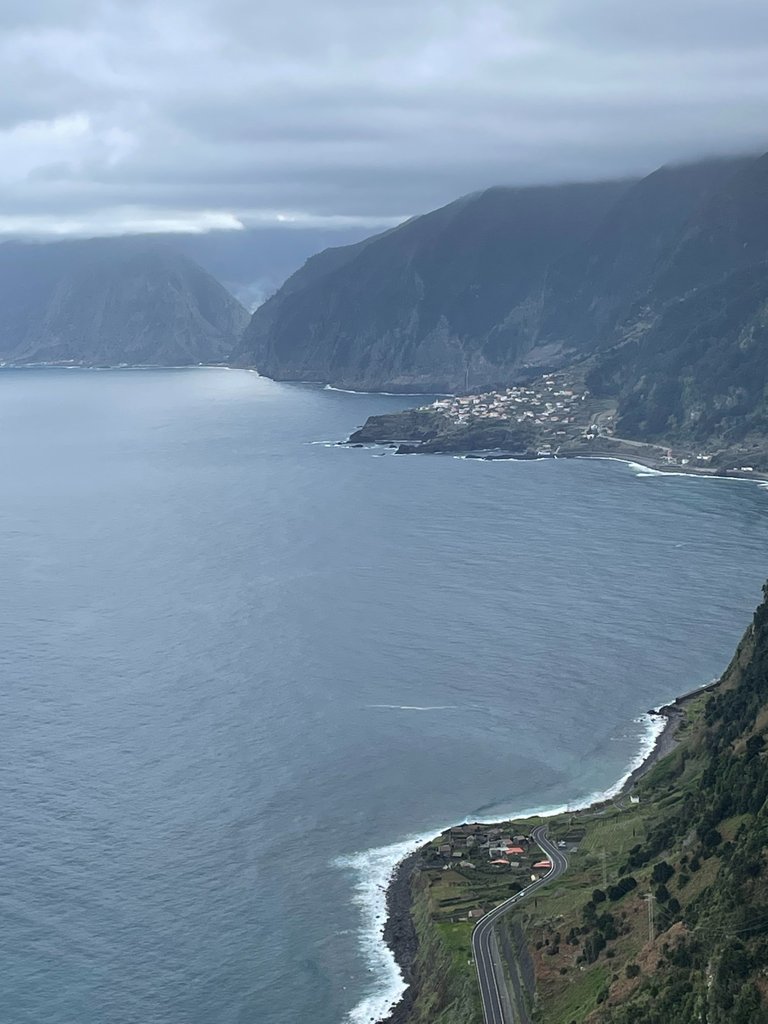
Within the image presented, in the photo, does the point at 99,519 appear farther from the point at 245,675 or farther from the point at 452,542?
the point at 245,675

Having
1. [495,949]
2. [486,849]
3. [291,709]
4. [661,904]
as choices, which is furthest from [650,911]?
[291,709]

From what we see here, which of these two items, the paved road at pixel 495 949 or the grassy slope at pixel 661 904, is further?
the paved road at pixel 495 949

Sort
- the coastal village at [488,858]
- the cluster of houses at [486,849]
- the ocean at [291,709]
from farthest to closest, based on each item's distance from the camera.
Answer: the cluster of houses at [486,849]
the coastal village at [488,858]
the ocean at [291,709]

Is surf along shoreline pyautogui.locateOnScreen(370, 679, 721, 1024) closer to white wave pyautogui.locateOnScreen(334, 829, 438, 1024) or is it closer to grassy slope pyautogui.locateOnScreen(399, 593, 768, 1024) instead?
white wave pyautogui.locateOnScreen(334, 829, 438, 1024)

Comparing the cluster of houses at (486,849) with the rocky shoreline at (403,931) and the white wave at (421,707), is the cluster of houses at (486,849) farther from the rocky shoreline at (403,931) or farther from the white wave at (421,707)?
the white wave at (421,707)

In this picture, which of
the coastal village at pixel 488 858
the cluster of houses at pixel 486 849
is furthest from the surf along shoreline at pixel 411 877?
the cluster of houses at pixel 486 849

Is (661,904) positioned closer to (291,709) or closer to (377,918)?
(377,918)
